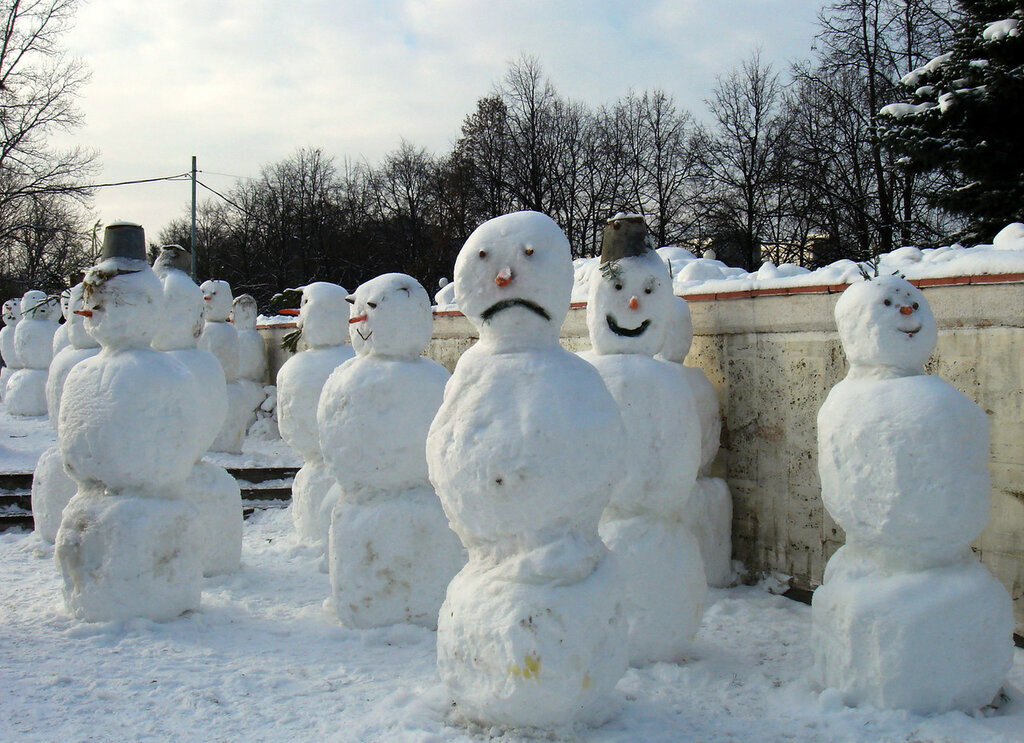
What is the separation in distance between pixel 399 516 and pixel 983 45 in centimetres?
875

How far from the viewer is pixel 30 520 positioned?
27.7 ft

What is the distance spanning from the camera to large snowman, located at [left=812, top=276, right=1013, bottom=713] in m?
3.81

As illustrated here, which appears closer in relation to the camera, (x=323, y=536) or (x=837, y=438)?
(x=837, y=438)

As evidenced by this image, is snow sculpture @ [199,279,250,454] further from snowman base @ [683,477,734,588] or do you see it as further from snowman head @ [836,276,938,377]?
snowman head @ [836,276,938,377]

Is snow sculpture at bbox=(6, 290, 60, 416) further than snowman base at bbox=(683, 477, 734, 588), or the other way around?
snow sculpture at bbox=(6, 290, 60, 416)

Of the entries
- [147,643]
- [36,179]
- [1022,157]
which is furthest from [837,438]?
[36,179]

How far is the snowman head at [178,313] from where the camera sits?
7.79 meters

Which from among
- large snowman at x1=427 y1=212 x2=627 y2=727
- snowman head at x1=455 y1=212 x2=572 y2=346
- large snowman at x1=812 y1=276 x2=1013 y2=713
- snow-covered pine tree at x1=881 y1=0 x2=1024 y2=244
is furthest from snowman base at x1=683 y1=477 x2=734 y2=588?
snow-covered pine tree at x1=881 y1=0 x2=1024 y2=244

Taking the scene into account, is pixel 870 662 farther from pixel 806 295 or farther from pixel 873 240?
pixel 873 240

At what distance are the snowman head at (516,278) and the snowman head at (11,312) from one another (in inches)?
578

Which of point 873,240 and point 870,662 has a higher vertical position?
point 873,240

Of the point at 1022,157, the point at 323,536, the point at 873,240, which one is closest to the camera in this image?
the point at 323,536

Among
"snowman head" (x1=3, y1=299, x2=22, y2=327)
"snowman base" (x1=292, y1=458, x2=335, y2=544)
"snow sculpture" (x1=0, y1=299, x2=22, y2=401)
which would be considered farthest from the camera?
"snowman head" (x1=3, y1=299, x2=22, y2=327)

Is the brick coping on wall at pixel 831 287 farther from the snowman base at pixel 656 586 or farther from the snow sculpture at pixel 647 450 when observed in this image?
the snowman base at pixel 656 586
